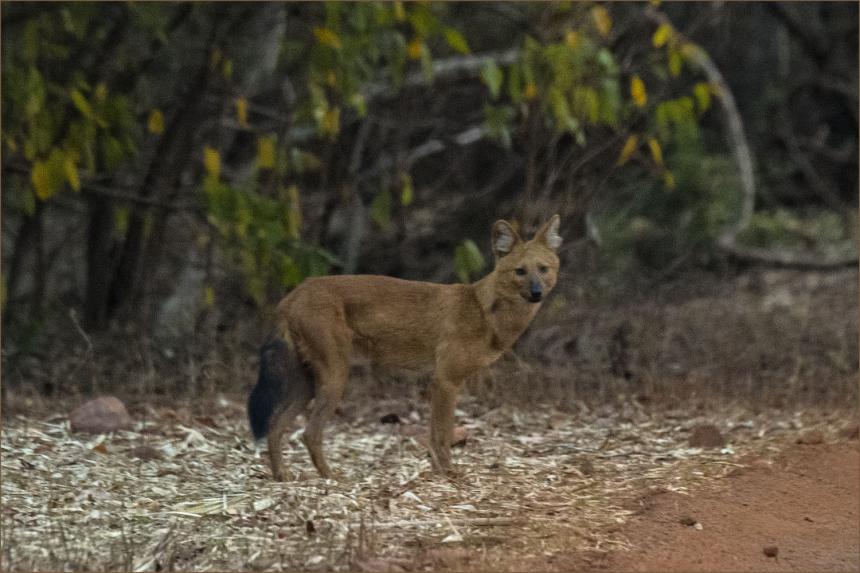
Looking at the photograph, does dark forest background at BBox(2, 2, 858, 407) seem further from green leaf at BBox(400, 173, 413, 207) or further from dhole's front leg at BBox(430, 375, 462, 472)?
dhole's front leg at BBox(430, 375, 462, 472)

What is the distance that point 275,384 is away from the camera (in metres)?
6.51

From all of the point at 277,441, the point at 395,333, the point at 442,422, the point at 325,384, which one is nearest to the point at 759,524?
the point at 442,422

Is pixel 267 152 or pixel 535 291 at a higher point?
pixel 267 152

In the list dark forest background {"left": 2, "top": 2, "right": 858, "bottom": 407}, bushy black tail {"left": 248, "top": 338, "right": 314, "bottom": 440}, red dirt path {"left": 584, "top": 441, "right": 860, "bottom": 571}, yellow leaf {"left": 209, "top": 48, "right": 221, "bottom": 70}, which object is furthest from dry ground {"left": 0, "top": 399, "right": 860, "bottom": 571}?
yellow leaf {"left": 209, "top": 48, "right": 221, "bottom": 70}

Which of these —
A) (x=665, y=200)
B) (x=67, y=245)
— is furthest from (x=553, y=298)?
(x=67, y=245)

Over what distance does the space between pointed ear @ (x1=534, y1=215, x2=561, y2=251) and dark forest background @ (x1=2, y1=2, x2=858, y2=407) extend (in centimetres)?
123

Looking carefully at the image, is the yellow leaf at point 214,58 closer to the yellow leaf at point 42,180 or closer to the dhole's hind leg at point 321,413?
the yellow leaf at point 42,180

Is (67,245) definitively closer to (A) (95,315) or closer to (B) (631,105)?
(A) (95,315)

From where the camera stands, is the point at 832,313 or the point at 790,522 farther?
the point at 832,313

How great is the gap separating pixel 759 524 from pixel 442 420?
5.41ft

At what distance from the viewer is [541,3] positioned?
10320mm

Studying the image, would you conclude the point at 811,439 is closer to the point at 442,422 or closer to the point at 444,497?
the point at 442,422

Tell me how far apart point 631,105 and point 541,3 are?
1.06 metres

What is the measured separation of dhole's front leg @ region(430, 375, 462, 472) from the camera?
21.9 ft
